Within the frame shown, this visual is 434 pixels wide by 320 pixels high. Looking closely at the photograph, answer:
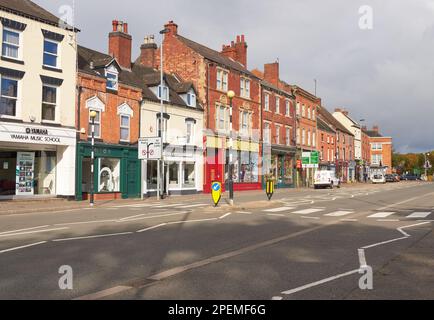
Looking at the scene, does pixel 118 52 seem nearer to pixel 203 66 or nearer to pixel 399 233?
pixel 203 66

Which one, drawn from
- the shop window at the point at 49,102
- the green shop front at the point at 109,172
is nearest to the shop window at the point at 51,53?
the shop window at the point at 49,102

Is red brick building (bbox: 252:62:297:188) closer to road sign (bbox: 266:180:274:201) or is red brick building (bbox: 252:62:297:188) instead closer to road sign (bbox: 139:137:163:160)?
road sign (bbox: 139:137:163:160)

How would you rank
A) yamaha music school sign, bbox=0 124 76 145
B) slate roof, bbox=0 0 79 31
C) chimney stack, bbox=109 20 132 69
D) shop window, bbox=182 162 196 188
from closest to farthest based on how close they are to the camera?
yamaha music school sign, bbox=0 124 76 145 < slate roof, bbox=0 0 79 31 < chimney stack, bbox=109 20 132 69 < shop window, bbox=182 162 196 188

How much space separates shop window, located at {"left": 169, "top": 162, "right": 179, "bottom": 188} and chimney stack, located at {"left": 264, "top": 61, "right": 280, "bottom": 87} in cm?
2270

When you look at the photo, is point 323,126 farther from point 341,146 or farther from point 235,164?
point 235,164

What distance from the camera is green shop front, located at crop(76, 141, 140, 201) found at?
2819 cm

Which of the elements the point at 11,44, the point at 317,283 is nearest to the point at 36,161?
the point at 11,44

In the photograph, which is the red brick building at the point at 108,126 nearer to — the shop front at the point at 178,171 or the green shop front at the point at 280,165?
the shop front at the point at 178,171

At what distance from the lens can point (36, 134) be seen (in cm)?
2527

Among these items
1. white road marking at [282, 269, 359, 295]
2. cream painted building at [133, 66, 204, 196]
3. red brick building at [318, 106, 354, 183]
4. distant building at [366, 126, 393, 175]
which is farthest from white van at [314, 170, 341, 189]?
distant building at [366, 126, 393, 175]

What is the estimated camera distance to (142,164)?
32594 millimetres
